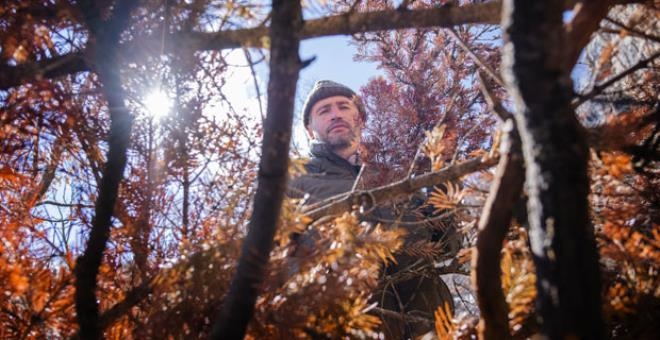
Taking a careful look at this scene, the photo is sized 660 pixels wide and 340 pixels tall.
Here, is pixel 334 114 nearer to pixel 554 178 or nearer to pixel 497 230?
pixel 497 230

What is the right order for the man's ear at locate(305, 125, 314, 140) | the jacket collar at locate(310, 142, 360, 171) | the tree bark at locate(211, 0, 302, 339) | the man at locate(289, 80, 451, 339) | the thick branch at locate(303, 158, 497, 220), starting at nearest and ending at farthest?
the tree bark at locate(211, 0, 302, 339)
the thick branch at locate(303, 158, 497, 220)
the man at locate(289, 80, 451, 339)
the jacket collar at locate(310, 142, 360, 171)
the man's ear at locate(305, 125, 314, 140)

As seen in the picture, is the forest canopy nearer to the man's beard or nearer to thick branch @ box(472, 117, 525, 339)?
thick branch @ box(472, 117, 525, 339)

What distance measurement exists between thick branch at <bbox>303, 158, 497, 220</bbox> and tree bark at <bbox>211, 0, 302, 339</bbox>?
0.47m

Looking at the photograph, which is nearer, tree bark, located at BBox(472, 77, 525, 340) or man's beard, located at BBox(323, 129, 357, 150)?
tree bark, located at BBox(472, 77, 525, 340)

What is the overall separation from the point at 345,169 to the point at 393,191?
160 centimetres

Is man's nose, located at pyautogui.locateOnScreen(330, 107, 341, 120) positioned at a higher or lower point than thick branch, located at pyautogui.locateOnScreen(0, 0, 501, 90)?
higher

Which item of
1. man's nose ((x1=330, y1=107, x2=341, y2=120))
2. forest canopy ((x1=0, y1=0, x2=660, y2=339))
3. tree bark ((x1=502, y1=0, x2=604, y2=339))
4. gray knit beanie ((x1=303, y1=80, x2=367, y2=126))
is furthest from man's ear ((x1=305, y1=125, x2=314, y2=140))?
tree bark ((x1=502, y1=0, x2=604, y2=339))

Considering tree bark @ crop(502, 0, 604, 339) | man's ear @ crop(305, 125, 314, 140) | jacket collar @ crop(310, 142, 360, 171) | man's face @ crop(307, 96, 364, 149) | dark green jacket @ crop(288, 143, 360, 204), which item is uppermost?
man's ear @ crop(305, 125, 314, 140)

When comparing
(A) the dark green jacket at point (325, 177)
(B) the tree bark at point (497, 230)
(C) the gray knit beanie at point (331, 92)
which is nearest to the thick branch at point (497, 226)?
(B) the tree bark at point (497, 230)

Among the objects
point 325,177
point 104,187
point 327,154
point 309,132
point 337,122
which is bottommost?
point 104,187

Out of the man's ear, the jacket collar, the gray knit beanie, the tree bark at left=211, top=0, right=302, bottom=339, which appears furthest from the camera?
Result: the man's ear

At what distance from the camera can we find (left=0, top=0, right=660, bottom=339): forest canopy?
572 mm

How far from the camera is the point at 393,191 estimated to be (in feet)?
4.14

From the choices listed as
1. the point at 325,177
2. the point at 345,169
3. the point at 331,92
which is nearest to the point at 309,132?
the point at 331,92
